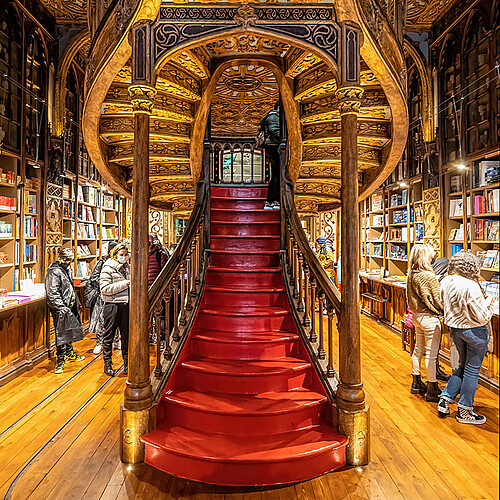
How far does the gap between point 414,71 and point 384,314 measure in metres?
3.97

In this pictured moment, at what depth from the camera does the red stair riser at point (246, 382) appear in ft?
9.29

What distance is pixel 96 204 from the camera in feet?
23.2

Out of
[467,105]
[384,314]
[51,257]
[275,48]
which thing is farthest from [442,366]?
[51,257]

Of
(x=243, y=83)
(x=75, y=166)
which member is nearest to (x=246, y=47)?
(x=243, y=83)

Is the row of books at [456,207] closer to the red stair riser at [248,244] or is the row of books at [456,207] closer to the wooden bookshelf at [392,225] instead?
the wooden bookshelf at [392,225]

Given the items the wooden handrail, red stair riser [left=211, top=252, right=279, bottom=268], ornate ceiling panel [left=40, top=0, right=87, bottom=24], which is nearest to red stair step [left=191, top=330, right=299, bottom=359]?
the wooden handrail

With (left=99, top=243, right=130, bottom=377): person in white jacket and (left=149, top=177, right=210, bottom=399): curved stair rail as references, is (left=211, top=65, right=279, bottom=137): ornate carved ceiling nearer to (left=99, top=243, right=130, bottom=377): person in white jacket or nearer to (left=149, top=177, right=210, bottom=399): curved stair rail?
(left=149, top=177, right=210, bottom=399): curved stair rail

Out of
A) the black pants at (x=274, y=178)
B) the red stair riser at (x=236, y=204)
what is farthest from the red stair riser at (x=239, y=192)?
the black pants at (x=274, y=178)

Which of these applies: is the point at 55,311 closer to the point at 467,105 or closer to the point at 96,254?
the point at 96,254

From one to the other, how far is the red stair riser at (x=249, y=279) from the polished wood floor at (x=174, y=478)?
140 cm

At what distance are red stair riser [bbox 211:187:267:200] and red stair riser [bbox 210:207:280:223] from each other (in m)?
0.46

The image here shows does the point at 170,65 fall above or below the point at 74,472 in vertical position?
above

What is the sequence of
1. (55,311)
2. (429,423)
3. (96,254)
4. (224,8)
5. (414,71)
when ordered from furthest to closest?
1. (96,254)
2. (414,71)
3. (55,311)
4. (429,423)
5. (224,8)

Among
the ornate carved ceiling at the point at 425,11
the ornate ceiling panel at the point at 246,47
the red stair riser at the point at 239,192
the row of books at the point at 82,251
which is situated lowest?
the row of books at the point at 82,251
